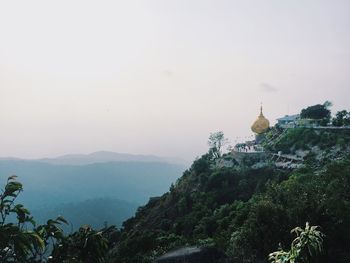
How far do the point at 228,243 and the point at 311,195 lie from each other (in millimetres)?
6108

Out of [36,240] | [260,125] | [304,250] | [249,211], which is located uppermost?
[260,125]

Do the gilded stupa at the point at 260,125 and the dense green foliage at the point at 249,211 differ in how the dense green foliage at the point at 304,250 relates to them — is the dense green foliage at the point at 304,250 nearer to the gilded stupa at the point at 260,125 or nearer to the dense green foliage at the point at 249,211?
the dense green foliage at the point at 249,211

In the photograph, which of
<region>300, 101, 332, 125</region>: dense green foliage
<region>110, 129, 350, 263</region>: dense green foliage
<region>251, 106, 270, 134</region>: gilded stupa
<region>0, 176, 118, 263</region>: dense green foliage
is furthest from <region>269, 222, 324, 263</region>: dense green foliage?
<region>251, 106, 270, 134</region>: gilded stupa

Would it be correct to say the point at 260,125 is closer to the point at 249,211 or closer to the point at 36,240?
the point at 249,211

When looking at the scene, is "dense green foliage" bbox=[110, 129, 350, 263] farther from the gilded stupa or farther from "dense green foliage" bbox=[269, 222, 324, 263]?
the gilded stupa

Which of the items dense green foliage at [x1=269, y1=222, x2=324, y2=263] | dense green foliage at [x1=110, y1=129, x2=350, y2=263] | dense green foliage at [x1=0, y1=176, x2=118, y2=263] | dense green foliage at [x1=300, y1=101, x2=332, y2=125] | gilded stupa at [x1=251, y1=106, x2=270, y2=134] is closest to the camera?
dense green foliage at [x1=269, y1=222, x2=324, y2=263]

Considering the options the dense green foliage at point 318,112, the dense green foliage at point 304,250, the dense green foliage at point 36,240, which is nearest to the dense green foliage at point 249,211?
the dense green foliage at point 304,250

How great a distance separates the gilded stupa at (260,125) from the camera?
71875 millimetres

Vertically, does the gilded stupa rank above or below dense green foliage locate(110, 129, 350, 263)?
above

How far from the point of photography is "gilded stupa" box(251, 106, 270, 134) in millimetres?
71875

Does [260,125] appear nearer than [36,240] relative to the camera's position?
No

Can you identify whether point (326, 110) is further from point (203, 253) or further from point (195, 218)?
point (203, 253)

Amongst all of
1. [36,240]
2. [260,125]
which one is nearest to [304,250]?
[36,240]

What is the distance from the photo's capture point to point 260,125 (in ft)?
236
